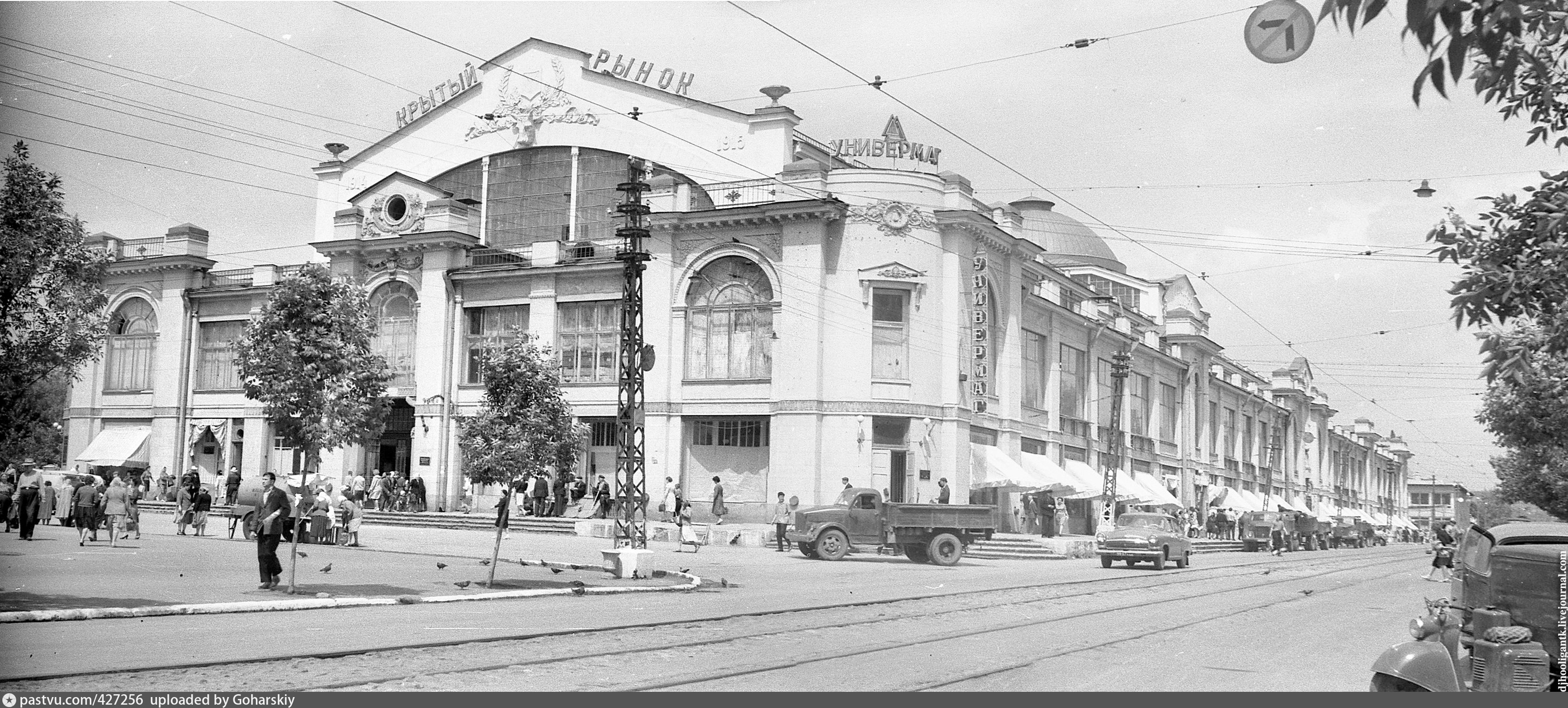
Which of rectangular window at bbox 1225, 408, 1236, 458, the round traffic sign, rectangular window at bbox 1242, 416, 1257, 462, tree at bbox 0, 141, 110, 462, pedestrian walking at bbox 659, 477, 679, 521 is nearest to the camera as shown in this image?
the round traffic sign

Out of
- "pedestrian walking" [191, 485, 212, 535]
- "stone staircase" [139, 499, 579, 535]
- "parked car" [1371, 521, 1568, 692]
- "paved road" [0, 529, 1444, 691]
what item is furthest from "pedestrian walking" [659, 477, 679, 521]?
"parked car" [1371, 521, 1568, 692]

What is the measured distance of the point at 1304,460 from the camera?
9131 centimetres

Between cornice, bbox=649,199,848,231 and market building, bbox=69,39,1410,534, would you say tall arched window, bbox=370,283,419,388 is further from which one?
cornice, bbox=649,199,848,231

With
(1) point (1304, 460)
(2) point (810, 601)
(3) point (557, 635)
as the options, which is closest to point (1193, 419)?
(1) point (1304, 460)

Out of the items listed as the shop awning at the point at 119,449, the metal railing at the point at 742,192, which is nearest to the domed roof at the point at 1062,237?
the metal railing at the point at 742,192

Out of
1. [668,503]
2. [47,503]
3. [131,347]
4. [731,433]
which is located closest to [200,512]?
[47,503]

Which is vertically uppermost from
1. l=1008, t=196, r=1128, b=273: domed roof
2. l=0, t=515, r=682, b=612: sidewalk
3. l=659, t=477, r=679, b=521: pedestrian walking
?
l=1008, t=196, r=1128, b=273: domed roof

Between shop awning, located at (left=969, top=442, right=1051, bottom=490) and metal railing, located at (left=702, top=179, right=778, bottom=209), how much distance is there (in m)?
11.5

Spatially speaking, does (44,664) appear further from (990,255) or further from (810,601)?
(990,255)

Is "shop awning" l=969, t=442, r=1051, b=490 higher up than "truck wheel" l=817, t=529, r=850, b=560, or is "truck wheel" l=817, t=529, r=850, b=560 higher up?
"shop awning" l=969, t=442, r=1051, b=490

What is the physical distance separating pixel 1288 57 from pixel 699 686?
647 cm

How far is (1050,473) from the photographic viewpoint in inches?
1844

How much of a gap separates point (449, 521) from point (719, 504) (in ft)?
31.3

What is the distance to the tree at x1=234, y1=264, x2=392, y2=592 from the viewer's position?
21.3 m
